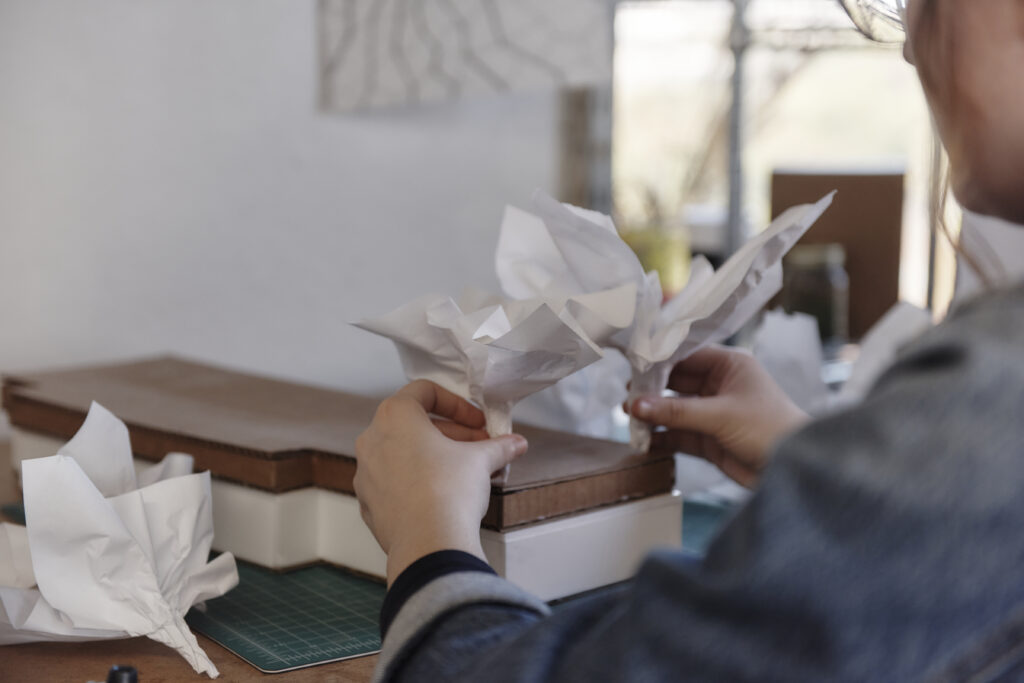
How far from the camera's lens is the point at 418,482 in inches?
20.6

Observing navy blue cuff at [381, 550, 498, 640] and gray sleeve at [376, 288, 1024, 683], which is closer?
gray sleeve at [376, 288, 1024, 683]

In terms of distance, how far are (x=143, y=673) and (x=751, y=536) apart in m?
0.39

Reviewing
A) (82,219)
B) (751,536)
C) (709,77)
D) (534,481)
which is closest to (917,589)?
(751,536)

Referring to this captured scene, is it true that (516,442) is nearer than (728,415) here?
Yes

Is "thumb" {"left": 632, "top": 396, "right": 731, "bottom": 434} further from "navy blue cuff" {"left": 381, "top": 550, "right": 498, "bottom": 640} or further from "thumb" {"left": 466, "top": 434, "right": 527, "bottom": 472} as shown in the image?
"navy blue cuff" {"left": 381, "top": 550, "right": 498, "bottom": 640}

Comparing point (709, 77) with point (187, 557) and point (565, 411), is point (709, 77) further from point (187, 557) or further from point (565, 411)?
point (187, 557)

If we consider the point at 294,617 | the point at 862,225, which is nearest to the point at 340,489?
the point at 294,617

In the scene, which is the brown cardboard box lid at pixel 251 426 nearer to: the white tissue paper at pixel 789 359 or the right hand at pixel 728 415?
the right hand at pixel 728 415

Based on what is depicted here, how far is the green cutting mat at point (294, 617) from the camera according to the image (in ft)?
1.90

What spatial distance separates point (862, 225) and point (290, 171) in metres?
1.05

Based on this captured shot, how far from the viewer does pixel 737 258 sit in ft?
2.24

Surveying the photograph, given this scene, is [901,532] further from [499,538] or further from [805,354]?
[805,354]

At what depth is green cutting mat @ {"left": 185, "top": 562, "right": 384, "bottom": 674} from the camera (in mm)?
580

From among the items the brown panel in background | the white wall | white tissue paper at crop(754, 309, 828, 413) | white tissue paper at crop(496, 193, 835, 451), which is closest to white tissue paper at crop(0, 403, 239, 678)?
white tissue paper at crop(496, 193, 835, 451)
